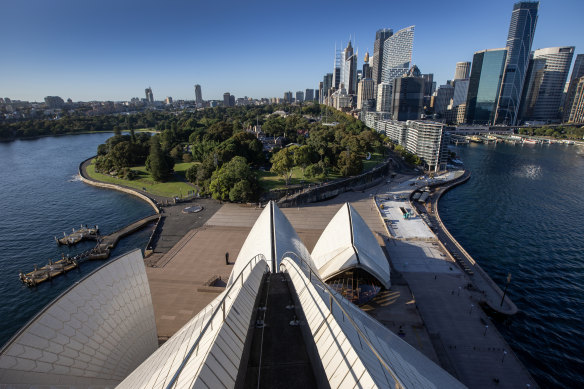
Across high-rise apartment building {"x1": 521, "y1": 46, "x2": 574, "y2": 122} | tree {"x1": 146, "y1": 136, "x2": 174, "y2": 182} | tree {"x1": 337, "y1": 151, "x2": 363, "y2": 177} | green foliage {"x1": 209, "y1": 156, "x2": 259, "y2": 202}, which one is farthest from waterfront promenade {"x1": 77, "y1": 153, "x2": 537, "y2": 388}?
high-rise apartment building {"x1": 521, "y1": 46, "x2": 574, "y2": 122}

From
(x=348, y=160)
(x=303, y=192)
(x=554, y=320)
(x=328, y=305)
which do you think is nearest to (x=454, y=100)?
(x=348, y=160)

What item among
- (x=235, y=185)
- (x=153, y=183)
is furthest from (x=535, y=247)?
(x=153, y=183)

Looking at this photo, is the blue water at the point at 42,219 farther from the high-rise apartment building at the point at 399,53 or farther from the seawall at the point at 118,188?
the high-rise apartment building at the point at 399,53

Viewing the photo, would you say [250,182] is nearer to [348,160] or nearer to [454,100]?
[348,160]

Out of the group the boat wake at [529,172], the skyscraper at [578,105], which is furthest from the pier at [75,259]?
the skyscraper at [578,105]

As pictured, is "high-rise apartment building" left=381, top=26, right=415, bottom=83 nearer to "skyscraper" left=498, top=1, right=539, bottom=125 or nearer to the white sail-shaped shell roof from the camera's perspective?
"skyscraper" left=498, top=1, right=539, bottom=125

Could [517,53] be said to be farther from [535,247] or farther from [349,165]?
[535,247]

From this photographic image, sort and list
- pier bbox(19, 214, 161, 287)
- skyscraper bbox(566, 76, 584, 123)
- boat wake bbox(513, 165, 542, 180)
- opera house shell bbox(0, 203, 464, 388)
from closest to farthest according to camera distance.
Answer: opera house shell bbox(0, 203, 464, 388)
pier bbox(19, 214, 161, 287)
boat wake bbox(513, 165, 542, 180)
skyscraper bbox(566, 76, 584, 123)
